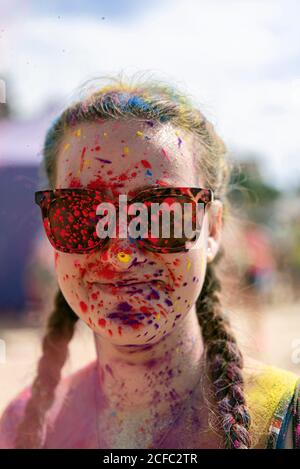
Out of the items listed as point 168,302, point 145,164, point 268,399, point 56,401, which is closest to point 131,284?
Result: point 168,302

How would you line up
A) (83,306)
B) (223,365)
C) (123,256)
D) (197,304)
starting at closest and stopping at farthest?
(123,256) → (83,306) → (223,365) → (197,304)

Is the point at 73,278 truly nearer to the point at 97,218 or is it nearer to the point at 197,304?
the point at 97,218

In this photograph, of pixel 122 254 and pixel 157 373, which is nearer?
pixel 122 254

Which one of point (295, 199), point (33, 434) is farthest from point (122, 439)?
point (295, 199)

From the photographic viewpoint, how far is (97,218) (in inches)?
70.4

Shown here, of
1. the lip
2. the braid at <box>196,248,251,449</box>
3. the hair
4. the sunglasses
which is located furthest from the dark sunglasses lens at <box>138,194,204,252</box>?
the braid at <box>196,248,251,449</box>

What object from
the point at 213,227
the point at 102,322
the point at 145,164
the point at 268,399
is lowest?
the point at 268,399

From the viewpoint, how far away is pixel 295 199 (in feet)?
38.1

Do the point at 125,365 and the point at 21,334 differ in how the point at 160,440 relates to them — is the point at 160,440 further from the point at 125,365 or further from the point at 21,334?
the point at 21,334

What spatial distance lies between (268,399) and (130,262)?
600 mm

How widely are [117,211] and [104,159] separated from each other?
0.61ft

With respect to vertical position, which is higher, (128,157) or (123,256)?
(128,157)

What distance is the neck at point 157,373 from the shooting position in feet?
6.41

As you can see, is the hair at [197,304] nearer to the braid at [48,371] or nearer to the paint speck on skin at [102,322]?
the braid at [48,371]
